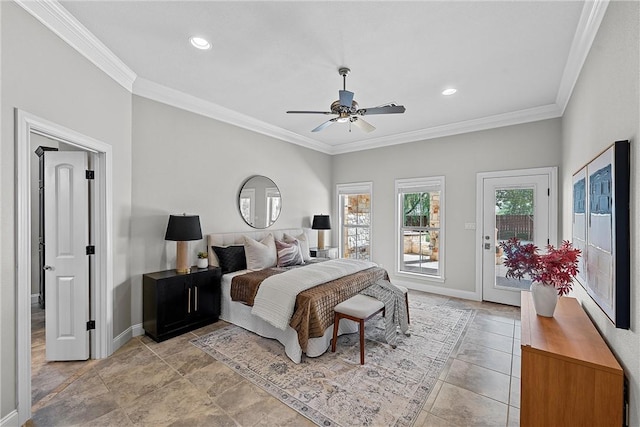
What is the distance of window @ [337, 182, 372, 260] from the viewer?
5988 millimetres

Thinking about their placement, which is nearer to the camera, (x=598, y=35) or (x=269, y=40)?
(x=598, y=35)

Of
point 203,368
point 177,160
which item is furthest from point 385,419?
point 177,160

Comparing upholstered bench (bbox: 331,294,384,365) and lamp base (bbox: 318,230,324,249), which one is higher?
lamp base (bbox: 318,230,324,249)

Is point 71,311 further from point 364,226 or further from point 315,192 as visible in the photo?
point 364,226

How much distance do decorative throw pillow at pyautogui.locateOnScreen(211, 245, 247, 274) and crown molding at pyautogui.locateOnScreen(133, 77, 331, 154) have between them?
1.92 metres

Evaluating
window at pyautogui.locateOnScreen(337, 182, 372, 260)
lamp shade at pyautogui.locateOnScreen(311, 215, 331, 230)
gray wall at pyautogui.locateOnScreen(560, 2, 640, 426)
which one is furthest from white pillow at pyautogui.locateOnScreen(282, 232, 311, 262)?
gray wall at pyautogui.locateOnScreen(560, 2, 640, 426)

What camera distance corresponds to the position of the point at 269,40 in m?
2.45

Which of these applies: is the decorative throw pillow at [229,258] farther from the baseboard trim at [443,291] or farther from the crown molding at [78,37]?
the baseboard trim at [443,291]

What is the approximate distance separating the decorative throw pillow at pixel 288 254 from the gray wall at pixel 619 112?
3.24m

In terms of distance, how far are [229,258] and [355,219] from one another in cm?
320

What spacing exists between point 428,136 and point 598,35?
9.73 feet

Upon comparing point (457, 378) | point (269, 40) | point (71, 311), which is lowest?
point (457, 378)

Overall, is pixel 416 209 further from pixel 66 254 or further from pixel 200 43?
pixel 66 254

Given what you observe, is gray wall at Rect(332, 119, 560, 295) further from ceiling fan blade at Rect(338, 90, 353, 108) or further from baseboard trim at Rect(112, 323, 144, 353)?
baseboard trim at Rect(112, 323, 144, 353)
